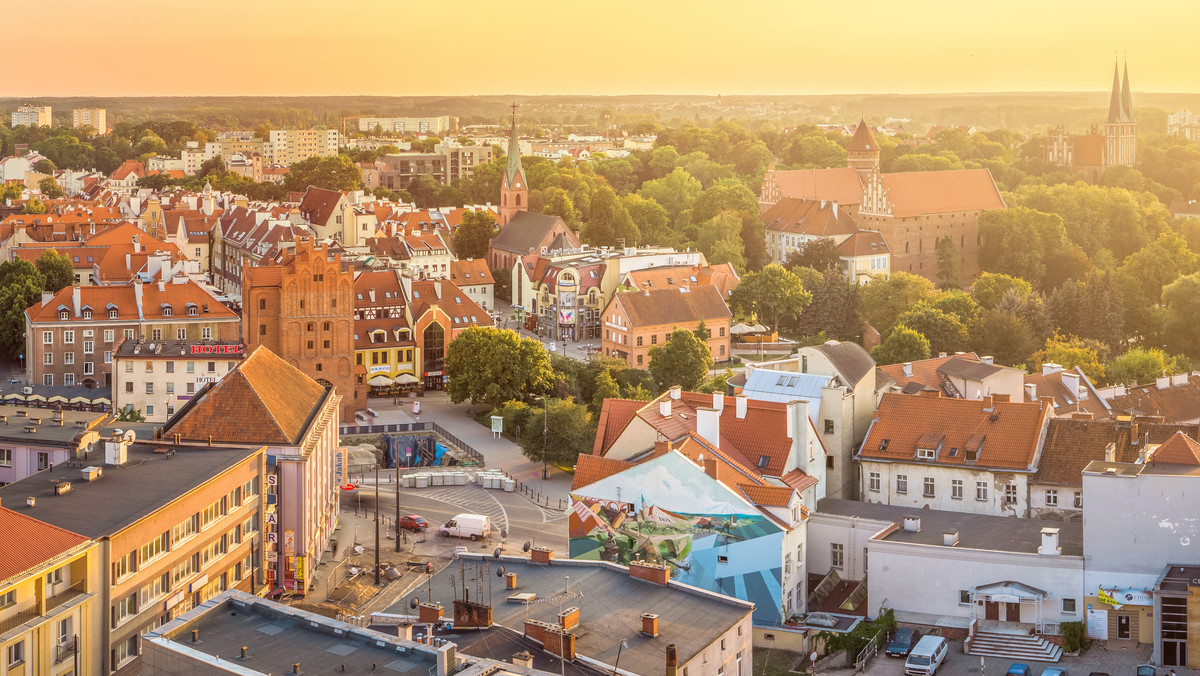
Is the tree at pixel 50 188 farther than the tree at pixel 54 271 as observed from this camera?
Yes

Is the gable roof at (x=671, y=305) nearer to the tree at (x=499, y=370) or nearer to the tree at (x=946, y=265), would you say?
the tree at (x=499, y=370)

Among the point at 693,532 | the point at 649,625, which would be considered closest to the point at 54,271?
the point at 693,532

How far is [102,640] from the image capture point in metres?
29.6

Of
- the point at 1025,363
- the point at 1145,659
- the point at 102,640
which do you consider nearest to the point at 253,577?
the point at 102,640

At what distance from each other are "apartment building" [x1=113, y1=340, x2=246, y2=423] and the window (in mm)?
24270

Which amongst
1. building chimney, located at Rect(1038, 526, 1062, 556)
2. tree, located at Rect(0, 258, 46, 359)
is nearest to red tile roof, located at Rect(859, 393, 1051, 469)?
building chimney, located at Rect(1038, 526, 1062, 556)

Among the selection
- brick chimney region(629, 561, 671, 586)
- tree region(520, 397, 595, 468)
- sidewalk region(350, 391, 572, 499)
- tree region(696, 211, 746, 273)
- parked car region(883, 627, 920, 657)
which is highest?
tree region(696, 211, 746, 273)

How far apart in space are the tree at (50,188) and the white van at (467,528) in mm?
99528

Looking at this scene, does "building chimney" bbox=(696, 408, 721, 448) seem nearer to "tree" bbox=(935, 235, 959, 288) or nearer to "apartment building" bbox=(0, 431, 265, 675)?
"apartment building" bbox=(0, 431, 265, 675)

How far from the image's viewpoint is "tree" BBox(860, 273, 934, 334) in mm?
76812

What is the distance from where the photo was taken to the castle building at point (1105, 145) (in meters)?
140

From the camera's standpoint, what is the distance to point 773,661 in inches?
1368

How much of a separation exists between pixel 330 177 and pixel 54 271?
42.6 metres

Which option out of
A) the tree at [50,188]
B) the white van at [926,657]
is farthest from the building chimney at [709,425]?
the tree at [50,188]
